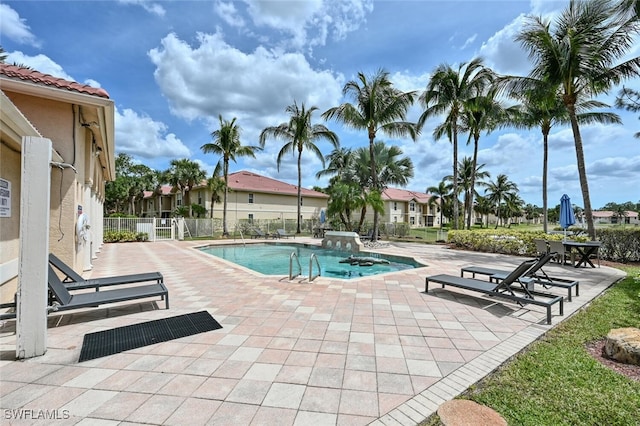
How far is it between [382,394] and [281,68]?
1433 centimetres

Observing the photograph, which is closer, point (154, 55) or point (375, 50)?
point (154, 55)

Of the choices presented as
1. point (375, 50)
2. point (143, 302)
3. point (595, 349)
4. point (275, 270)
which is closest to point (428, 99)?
point (375, 50)

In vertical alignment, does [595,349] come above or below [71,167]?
below

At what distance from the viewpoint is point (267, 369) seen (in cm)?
314

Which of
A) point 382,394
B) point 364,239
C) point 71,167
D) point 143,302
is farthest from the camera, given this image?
point 364,239

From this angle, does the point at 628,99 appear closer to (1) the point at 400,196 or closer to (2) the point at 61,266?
(1) the point at 400,196

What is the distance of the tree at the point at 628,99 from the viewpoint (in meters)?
16.4

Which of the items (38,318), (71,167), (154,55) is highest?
(154,55)

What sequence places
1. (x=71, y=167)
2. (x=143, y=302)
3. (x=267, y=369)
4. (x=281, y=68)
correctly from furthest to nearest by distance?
(x=281, y=68)
(x=71, y=167)
(x=143, y=302)
(x=267, y=369)

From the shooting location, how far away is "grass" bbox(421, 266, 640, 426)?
241cm

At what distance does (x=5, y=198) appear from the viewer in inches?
176

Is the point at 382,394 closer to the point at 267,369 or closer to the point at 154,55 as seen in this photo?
the point at 267,369

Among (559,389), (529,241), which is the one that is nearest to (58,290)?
(559,389)

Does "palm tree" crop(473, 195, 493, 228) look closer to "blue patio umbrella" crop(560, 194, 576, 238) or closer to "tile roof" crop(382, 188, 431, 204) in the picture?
"tile roof" crop(382, 188, 431, 204)
